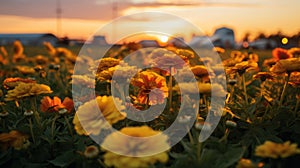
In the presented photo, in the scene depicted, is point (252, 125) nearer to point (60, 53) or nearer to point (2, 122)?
point (2, 122)

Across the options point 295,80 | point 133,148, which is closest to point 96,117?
point 133,148

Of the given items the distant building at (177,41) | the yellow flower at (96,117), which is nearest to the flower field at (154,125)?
the yellow flower at (96,117)

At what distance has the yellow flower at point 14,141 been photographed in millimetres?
1740

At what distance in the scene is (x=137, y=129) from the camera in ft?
3.99

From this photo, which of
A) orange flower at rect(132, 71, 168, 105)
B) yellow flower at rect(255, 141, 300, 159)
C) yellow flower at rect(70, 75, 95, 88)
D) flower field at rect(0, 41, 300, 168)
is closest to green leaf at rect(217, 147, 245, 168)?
flower field at rect(0, 41, 300, 168)

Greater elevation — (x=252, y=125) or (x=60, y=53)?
(x=60, y=53)

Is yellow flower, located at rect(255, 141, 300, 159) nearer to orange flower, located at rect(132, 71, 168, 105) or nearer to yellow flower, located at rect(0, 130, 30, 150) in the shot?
orange flower, located at rect(132, 71, 168, 105)

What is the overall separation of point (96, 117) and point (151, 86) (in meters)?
0.50

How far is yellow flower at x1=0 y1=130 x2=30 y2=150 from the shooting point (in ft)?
5.71

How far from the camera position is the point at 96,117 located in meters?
1.43

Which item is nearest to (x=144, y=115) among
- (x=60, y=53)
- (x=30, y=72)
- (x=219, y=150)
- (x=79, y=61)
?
(x=219, y=150)

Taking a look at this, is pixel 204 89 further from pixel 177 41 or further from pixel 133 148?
pixel 177 41

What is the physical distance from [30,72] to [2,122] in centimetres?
188

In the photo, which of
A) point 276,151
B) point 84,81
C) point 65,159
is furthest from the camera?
point 84,81
